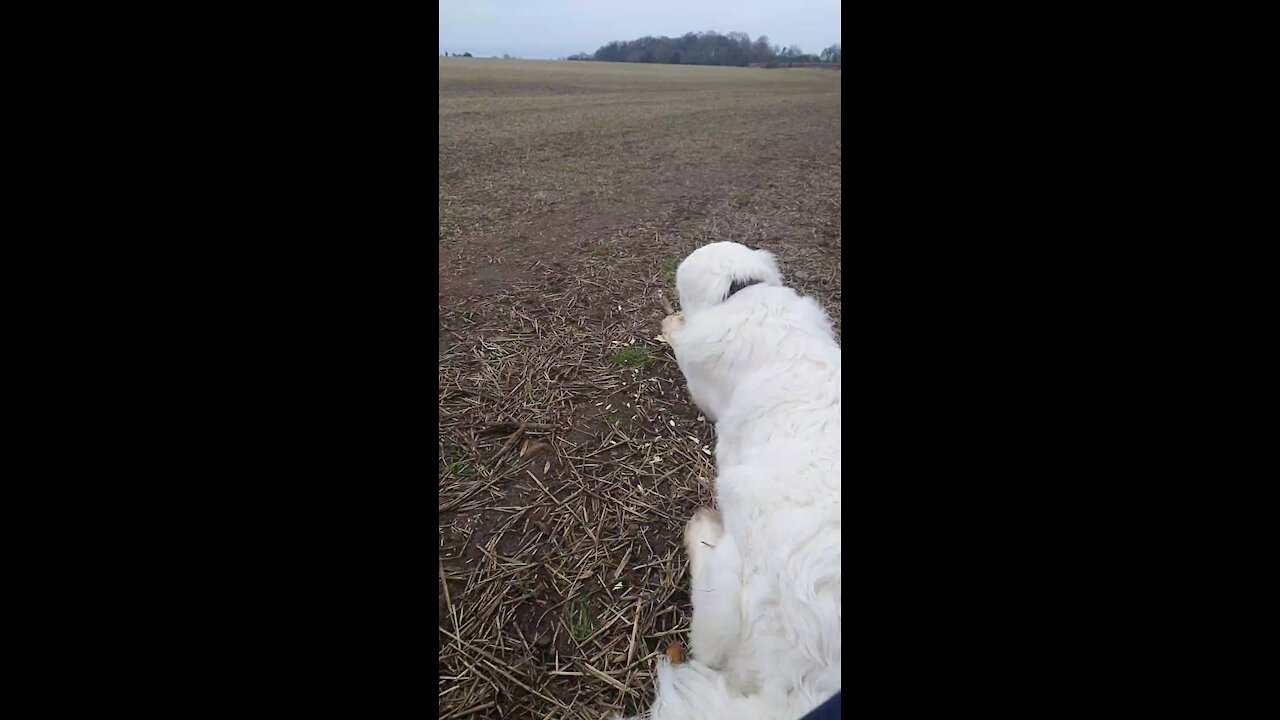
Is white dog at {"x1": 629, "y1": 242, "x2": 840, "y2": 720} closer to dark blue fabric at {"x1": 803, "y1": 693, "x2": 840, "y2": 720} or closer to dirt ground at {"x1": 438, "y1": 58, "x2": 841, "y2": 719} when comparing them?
dirt ground at {"x1": 438, "y1": 58, "x2": 841, "y2": 719}

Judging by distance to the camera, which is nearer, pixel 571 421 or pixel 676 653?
pixel 676 653

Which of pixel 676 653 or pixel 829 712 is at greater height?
pixel 829 712

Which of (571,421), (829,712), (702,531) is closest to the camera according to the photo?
(829,712)

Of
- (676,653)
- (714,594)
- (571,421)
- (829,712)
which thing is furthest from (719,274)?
(829,712)

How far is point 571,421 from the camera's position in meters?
2.30

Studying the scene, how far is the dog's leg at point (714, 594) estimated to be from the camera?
145cm

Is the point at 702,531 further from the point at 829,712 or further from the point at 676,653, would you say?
the point at 829,712

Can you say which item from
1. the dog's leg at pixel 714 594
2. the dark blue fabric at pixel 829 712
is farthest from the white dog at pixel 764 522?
the dark blue fabric at pixel 829 712

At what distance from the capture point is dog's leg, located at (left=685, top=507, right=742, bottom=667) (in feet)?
4.76

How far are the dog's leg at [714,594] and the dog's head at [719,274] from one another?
1.18 meters

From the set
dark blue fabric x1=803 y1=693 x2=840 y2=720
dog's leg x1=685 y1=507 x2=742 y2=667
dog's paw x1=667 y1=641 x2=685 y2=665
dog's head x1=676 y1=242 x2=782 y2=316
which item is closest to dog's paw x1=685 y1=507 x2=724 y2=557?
dog's leg x1=685 y1=507 x2=742 y2=667

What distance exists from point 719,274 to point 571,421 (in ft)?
3.21

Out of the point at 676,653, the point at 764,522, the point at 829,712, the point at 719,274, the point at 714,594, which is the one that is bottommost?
the point at 676,653
